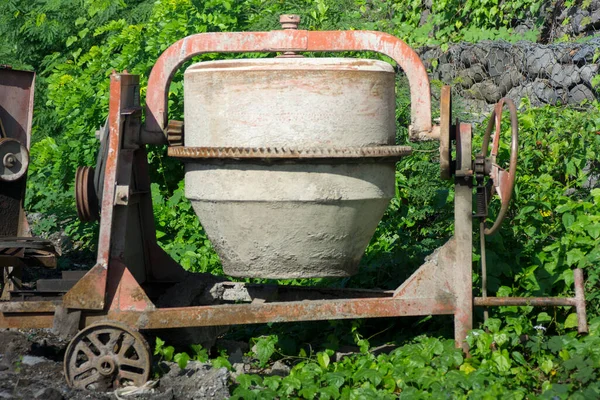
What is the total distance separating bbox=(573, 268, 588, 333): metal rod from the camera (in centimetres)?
437

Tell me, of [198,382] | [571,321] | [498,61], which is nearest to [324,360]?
[198,382]

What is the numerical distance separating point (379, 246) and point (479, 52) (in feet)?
9.47

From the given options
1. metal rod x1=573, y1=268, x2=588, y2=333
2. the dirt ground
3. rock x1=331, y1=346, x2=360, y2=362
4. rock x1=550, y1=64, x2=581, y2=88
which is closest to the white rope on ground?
the dirt ground

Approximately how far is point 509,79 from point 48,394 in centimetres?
512

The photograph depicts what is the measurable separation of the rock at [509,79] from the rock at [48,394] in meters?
5.02

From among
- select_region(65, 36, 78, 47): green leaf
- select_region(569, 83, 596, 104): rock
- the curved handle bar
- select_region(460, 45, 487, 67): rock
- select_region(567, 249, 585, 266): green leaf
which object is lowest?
select_region(567, 249, 585, 266): green leaf

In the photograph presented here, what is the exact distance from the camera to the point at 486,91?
8.16 meters

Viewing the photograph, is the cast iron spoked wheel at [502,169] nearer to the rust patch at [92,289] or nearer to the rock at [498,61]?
the rust patch at [92,289]

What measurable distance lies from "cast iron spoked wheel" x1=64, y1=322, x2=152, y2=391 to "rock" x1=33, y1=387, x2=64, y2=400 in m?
0.22

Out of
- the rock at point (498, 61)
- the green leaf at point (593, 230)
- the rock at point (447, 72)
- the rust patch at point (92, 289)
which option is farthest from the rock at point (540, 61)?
the rust patch at point (92, 289)

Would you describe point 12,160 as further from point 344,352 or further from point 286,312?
point 344,352

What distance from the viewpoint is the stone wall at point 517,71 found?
277 inches

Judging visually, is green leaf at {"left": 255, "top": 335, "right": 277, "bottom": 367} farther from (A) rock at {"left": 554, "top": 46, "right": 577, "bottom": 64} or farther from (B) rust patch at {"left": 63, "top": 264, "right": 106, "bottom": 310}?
(A) rock at {"left": 554, "top": 46, "right": 577, "bottom": 64}

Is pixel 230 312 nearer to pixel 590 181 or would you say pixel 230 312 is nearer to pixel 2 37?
pixel 590 181
